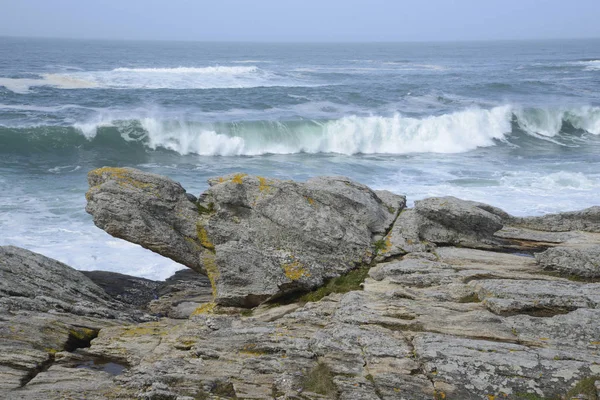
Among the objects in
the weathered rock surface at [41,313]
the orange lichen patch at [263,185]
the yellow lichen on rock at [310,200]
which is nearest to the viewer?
the weathered rock surface at [41,313]

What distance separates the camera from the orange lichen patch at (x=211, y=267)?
34.4ft

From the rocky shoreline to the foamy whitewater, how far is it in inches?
173

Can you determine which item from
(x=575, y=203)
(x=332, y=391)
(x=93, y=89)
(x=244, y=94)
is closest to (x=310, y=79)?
(x=244, y=94)

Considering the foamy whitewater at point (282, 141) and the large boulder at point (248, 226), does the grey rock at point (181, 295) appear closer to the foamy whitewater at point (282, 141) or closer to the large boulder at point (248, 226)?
the large boulder at point (248, 226)

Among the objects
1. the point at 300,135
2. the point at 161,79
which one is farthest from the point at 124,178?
the point at 161,79

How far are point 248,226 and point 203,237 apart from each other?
1115 mm

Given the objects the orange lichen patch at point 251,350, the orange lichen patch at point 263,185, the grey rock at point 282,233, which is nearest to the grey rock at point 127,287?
the grey rock at point 282,233

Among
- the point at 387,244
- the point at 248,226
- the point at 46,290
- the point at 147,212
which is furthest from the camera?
the point at 147,212

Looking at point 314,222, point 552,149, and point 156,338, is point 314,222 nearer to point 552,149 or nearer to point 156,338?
point 156,338

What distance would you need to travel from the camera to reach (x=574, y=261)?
9672 millimetres

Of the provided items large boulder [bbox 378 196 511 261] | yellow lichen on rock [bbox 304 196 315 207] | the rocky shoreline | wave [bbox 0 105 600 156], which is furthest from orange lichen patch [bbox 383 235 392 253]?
wave [bbox 0 105 600 156]

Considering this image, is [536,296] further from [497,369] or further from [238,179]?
[238,179]

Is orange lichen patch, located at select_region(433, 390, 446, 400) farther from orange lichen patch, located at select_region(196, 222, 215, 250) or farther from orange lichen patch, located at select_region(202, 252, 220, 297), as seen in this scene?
orange lichen patch, located at select_region(196, 222, 215, 250)

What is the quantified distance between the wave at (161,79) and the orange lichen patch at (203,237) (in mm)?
42954
